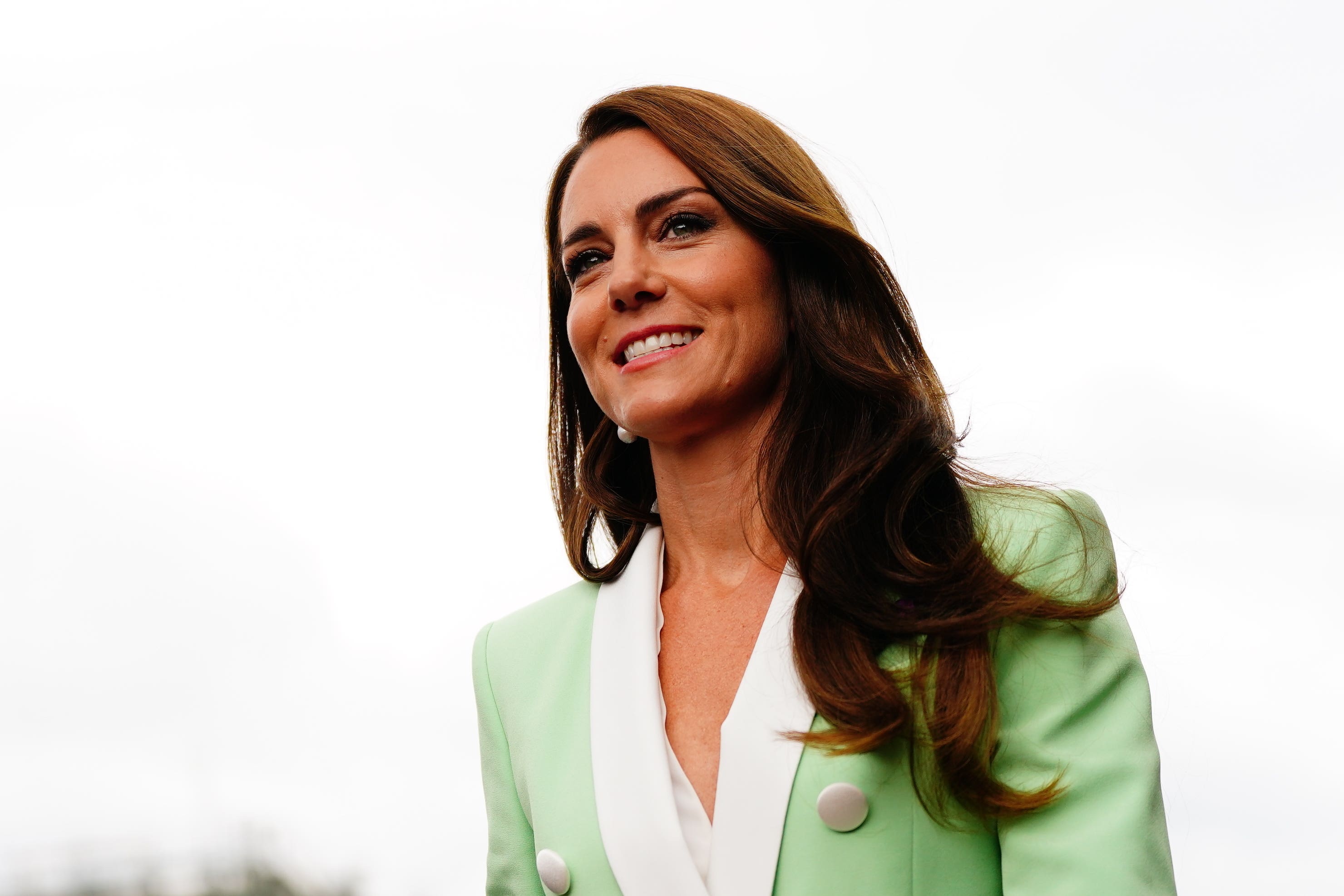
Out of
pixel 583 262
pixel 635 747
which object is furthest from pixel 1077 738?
pixel 583 262

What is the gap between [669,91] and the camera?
3445mm

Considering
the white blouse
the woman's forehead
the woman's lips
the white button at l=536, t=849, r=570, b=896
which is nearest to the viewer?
the white blouse

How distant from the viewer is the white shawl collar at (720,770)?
2738 millimetres

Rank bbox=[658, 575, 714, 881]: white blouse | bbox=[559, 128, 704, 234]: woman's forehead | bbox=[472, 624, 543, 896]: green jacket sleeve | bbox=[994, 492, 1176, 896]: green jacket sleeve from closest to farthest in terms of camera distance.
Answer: bbox=[994, 492, 1176, 896]: green jacket sleeve < bbox=[658, 575, 714, 881]: white blouse < bbox=[559, 128, 704, 234]: woman's forehead < bbox=[472, 624, 543, 896]: green jacket sleeve

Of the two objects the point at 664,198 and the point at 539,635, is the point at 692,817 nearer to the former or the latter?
the point at 539,635

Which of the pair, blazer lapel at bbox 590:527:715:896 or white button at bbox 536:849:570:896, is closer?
blazer lapel at bbox 590:527:715:896

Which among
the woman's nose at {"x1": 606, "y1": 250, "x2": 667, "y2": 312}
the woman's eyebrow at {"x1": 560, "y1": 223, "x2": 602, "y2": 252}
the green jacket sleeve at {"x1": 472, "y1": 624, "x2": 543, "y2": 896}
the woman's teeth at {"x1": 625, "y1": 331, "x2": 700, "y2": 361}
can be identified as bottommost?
the green jacket sleeve at {"x1": 472, "y1": 624, "x2": 543, "y2": 896}

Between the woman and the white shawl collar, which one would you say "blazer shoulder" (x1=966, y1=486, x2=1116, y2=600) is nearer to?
the woman

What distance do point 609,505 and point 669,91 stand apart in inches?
39.2

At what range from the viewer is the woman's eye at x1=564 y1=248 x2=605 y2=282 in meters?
3.40

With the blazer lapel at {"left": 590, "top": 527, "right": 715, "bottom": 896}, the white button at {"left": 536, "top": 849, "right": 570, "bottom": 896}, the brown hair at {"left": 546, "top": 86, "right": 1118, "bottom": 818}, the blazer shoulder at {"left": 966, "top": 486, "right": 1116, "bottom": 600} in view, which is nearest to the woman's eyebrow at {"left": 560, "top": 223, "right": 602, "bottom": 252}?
the brown hair at {"left": 546, "top": 86, "right": 1118, "bottom": 818}

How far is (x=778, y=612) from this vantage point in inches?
118

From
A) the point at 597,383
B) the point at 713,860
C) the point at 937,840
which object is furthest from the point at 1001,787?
the point at 597,383

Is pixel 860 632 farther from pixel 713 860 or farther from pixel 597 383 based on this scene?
pixel 597 383
